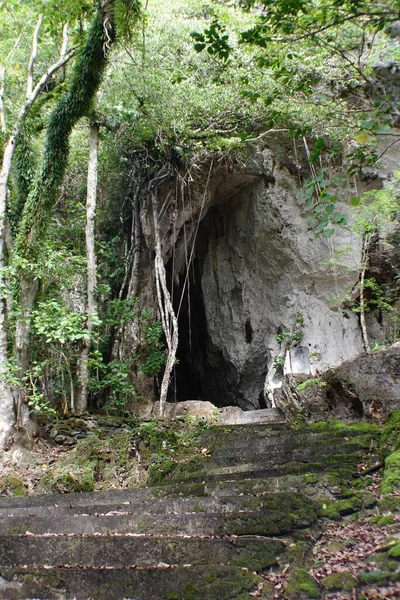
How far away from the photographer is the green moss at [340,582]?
2.06 metres

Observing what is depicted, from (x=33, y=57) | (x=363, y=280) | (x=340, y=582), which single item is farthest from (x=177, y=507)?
(x=33, y=57)

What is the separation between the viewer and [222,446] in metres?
5.09

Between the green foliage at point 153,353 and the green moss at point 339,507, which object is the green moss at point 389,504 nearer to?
the green moss at point 339,507

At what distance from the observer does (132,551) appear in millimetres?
2367

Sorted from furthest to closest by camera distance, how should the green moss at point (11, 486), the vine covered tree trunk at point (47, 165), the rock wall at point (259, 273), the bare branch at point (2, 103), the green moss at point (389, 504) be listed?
the rock wall at point (259, 273) → the bare branch at point (2, 103) → the vine covered tree trunk at point (47, 165) → the green moss at point (11, 486) → the green moss at point (389, 504)

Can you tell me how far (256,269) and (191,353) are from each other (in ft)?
11.7

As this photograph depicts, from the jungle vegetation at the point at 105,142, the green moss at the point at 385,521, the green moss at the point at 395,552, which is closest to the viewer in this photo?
the green moss at the point at 395,552

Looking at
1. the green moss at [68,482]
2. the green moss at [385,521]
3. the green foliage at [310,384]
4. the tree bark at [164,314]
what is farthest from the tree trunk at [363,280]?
the green moss at [385,521]

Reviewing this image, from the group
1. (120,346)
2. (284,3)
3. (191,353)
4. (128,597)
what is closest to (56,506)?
(128,597)

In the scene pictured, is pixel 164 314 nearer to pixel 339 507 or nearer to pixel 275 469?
pixel 275 469

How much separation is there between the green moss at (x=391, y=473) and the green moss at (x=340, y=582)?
1.06 meters

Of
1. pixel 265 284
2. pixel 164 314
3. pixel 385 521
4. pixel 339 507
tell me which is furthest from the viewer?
pixel 265 284

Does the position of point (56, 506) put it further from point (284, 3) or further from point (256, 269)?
point (256, 269)

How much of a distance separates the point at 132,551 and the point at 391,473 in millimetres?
1922
